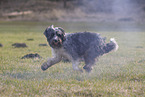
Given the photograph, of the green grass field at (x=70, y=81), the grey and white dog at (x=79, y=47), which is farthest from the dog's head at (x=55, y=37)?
the green grass field at (x=70, y=81)

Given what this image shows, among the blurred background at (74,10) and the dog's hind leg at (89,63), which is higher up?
the dog's hind leg at (89,63)

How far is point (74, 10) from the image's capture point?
5584 cm

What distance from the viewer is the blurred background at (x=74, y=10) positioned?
51719 millimetres

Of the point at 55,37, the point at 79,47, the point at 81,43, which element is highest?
the point at 55,37

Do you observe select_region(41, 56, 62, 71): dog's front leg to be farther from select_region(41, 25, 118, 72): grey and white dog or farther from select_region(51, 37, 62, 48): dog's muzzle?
select_region(51, 37, 62, 48): dog's muzzle

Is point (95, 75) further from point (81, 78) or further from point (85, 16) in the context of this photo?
point (85, 16)

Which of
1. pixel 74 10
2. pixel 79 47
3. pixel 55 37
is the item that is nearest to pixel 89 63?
pixel 79 47

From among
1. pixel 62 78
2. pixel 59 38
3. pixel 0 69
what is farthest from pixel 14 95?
pixel 0 69

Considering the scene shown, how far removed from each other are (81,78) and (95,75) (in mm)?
600

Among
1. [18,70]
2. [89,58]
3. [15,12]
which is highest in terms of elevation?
[89,58]

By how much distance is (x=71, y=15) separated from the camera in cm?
5431

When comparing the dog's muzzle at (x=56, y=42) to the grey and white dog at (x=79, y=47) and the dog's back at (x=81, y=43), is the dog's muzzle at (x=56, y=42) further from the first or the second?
the dog's back at (x=81, y=43)

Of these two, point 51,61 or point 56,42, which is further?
point 51,61

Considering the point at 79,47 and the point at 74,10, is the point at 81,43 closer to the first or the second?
the point at 79,47
